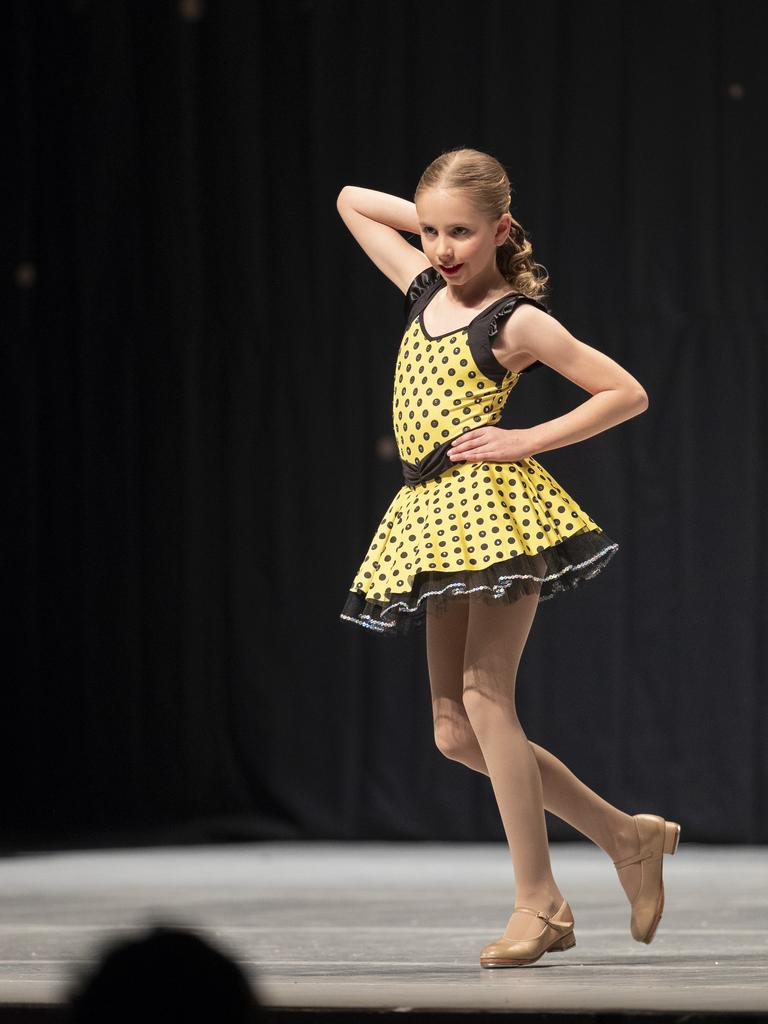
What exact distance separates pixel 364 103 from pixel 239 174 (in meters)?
0.39

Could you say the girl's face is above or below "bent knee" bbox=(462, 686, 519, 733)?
above

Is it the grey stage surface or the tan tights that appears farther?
the tan tights

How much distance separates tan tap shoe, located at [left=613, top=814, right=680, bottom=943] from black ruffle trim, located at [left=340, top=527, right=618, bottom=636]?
0.38 metres

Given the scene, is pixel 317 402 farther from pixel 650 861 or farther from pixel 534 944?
pixel 534 944

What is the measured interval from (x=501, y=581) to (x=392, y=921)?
1.03m

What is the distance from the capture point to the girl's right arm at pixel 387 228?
8.20 feet

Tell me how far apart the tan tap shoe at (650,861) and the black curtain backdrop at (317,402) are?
1.83 meters

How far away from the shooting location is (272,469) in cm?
446

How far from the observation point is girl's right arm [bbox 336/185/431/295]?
2.50 metres

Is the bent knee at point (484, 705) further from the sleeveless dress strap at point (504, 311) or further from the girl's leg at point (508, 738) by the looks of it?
the sleeveless dress strap at point (504, 311)

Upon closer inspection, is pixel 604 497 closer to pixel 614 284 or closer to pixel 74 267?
pixel 614 284

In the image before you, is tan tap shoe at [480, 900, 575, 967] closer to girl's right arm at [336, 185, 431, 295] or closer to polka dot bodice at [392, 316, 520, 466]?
polka dot bodice at [392, 316, 520, 466]

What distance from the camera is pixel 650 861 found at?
240cm

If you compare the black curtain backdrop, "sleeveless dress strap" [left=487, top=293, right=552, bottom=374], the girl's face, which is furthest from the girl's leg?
the black curtain backdrop
